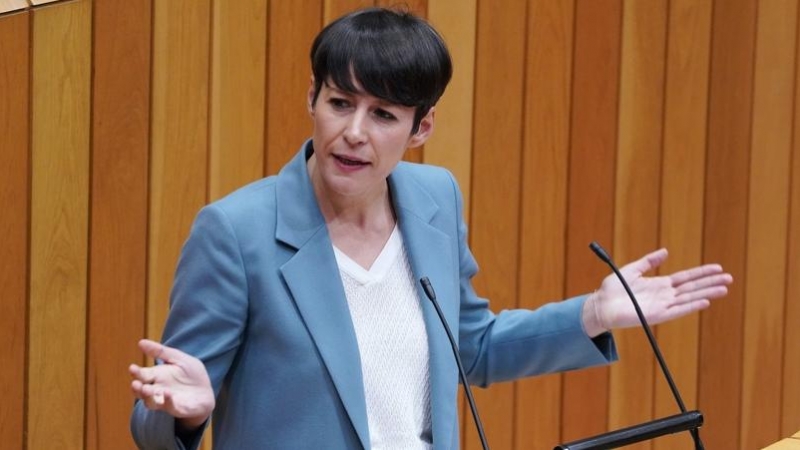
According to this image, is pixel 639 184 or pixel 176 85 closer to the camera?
pixel 176 85

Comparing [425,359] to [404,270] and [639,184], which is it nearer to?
[404,270]

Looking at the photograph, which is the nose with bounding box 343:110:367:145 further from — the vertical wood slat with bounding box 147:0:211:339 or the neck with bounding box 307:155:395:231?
the vertical wood slat with bounding box 147:0:211:339

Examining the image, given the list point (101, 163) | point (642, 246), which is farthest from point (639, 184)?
point (101, 163)

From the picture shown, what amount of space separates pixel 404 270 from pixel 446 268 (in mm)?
75

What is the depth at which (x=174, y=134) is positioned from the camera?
2.80 meters

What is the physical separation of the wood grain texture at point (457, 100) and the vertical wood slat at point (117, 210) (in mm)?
752

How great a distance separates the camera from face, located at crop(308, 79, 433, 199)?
6.08 ft

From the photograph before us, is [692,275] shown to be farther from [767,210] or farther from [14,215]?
[767,210]

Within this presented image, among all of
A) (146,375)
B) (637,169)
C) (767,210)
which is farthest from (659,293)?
(767,210)

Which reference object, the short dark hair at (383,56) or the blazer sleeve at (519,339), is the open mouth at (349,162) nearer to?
the short dark hair at (383,56)

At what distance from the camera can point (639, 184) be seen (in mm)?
3615

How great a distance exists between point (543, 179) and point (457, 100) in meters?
0.32

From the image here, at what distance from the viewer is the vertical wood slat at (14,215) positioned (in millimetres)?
2584

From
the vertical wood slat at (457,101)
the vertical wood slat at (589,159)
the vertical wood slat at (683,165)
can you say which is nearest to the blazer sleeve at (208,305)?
the vertical wood slat at (457,101)
